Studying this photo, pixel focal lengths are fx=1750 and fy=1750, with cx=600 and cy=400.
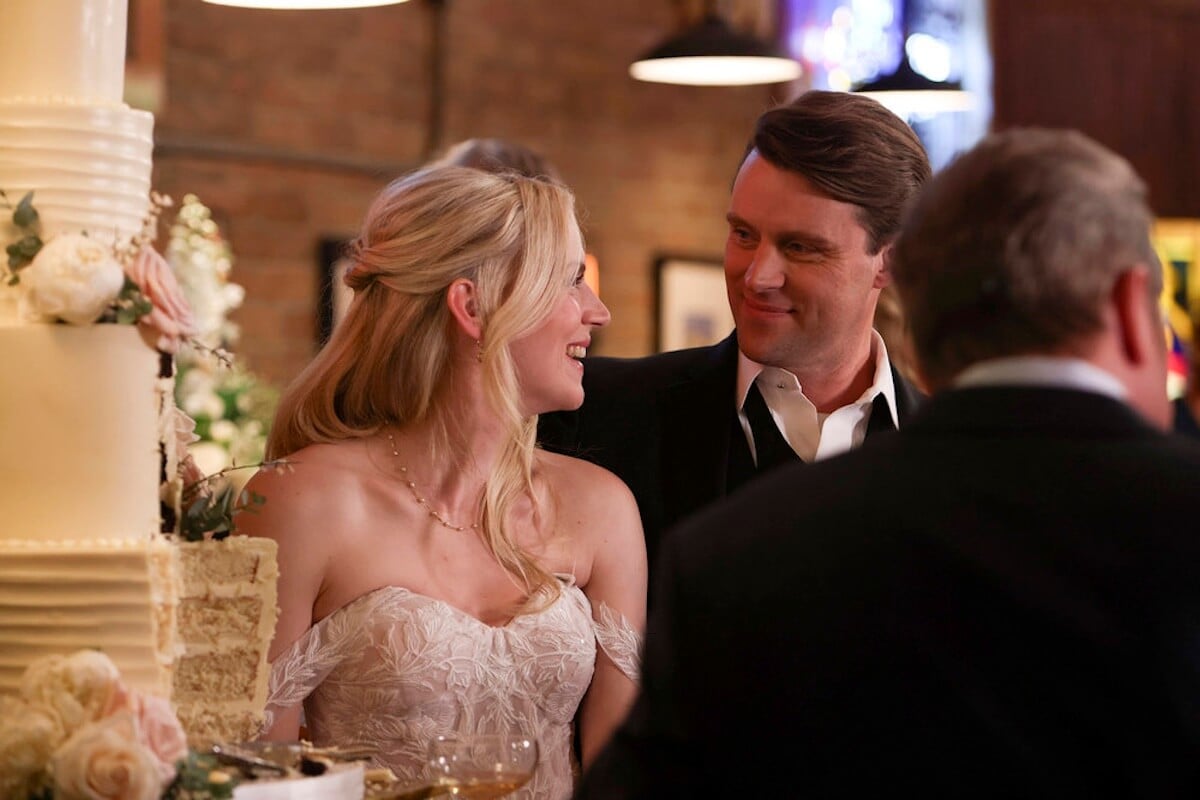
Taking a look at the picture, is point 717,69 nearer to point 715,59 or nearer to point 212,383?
point 715,59

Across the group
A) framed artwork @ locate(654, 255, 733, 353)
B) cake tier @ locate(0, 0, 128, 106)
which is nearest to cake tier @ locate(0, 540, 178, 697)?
cake tier @ locate(0, 0, 128, 106)

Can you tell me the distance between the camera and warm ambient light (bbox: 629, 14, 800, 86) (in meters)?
6.25

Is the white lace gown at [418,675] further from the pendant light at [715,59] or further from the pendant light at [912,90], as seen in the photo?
the pendant light at [912,90]

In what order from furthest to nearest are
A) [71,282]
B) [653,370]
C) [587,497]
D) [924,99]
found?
1. [924,99]
2. [653,370]
3. [587,497]
4. [71,282]

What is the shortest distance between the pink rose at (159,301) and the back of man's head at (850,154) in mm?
1459

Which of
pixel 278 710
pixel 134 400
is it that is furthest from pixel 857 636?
pixel 278 710

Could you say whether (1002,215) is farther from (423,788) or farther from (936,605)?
(423,788)

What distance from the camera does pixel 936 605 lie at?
165 cm

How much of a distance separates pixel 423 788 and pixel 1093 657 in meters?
1.11

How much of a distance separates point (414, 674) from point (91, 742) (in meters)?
1.10

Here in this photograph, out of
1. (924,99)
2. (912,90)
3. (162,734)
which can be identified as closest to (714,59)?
(912,90)

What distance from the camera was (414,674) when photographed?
3.06 m

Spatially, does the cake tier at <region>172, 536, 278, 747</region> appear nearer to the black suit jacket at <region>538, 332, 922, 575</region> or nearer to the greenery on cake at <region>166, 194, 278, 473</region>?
the black suit jacket at <region>538, 332, 922, 575</region>

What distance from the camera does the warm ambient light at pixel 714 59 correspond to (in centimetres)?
625
